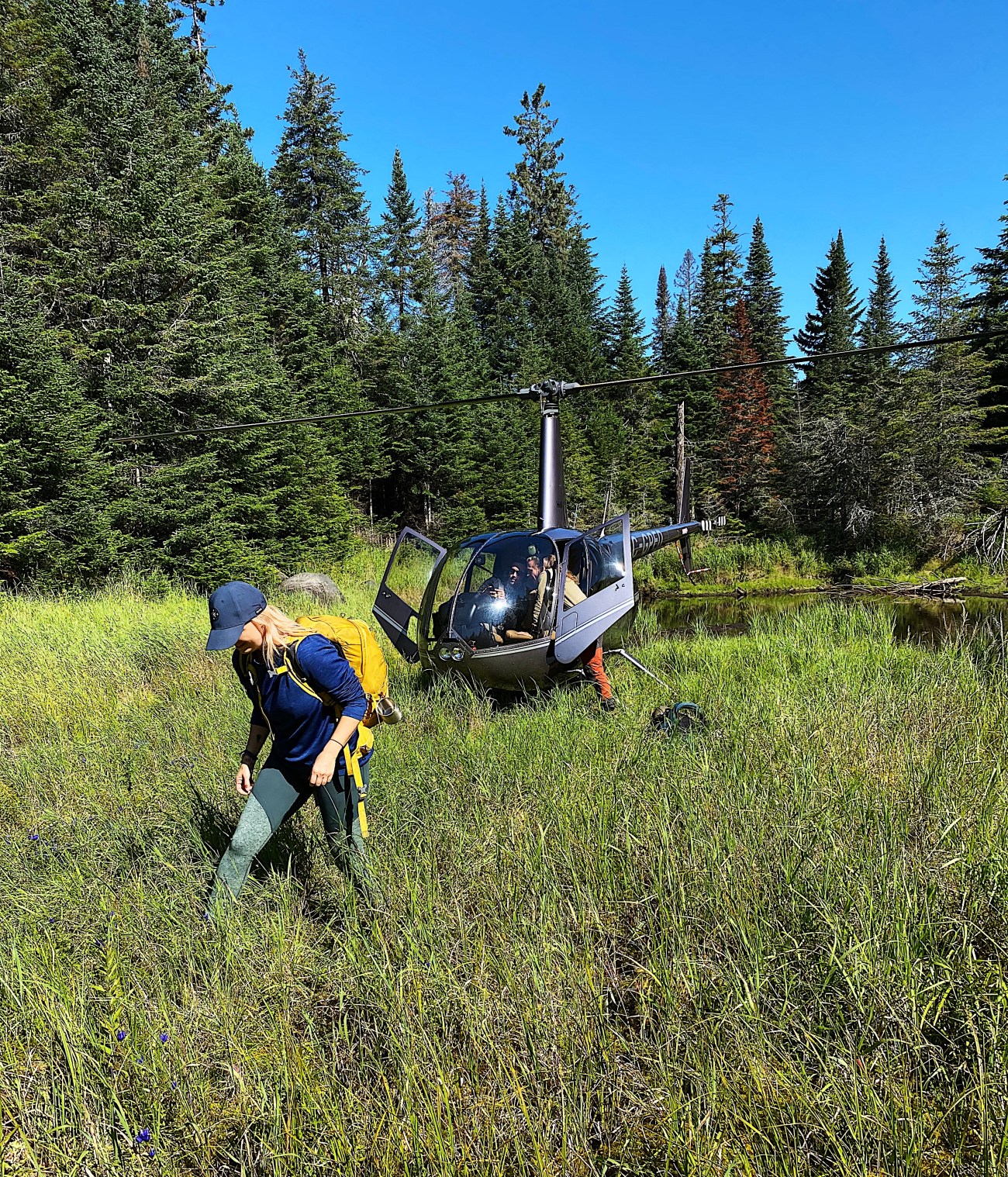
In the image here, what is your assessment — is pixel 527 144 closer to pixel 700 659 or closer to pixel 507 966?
pixel 700 659

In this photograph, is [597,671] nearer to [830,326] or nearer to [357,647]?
[357,647]

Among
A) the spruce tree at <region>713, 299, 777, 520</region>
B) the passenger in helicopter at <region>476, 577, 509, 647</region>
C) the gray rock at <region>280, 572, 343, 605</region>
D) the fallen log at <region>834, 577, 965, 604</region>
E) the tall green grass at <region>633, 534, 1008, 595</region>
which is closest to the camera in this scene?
the passenger in helicopter at <region>476, 577, 509, 647</region>

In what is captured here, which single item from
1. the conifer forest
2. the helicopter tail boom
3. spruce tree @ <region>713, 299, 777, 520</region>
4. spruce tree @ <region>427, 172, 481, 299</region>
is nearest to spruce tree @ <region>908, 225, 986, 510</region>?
the conifer forest

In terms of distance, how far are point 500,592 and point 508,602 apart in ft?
0.37

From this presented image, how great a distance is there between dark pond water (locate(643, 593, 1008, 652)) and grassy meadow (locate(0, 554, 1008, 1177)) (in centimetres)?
871

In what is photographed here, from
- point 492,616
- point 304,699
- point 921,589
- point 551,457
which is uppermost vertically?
point 551,457

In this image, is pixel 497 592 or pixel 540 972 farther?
pixel 497 592

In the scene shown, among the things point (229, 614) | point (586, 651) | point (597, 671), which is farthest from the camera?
point (597, 671)

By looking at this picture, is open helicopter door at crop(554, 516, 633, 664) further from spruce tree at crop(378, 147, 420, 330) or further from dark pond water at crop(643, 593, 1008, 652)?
spruce tree at crop(378, 147, 420, 330)

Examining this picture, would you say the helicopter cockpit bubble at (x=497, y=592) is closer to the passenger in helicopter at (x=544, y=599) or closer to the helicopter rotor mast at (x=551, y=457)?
the passenger in helicopter at (x=544, y=599)

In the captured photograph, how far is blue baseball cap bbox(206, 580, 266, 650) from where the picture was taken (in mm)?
2594

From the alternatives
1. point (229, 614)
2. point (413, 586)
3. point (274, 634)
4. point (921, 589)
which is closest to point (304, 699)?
point (274, 634)

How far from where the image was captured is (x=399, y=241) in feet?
103

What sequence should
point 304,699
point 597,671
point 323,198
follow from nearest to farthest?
point 304,699
point 597,671
point 323,198
